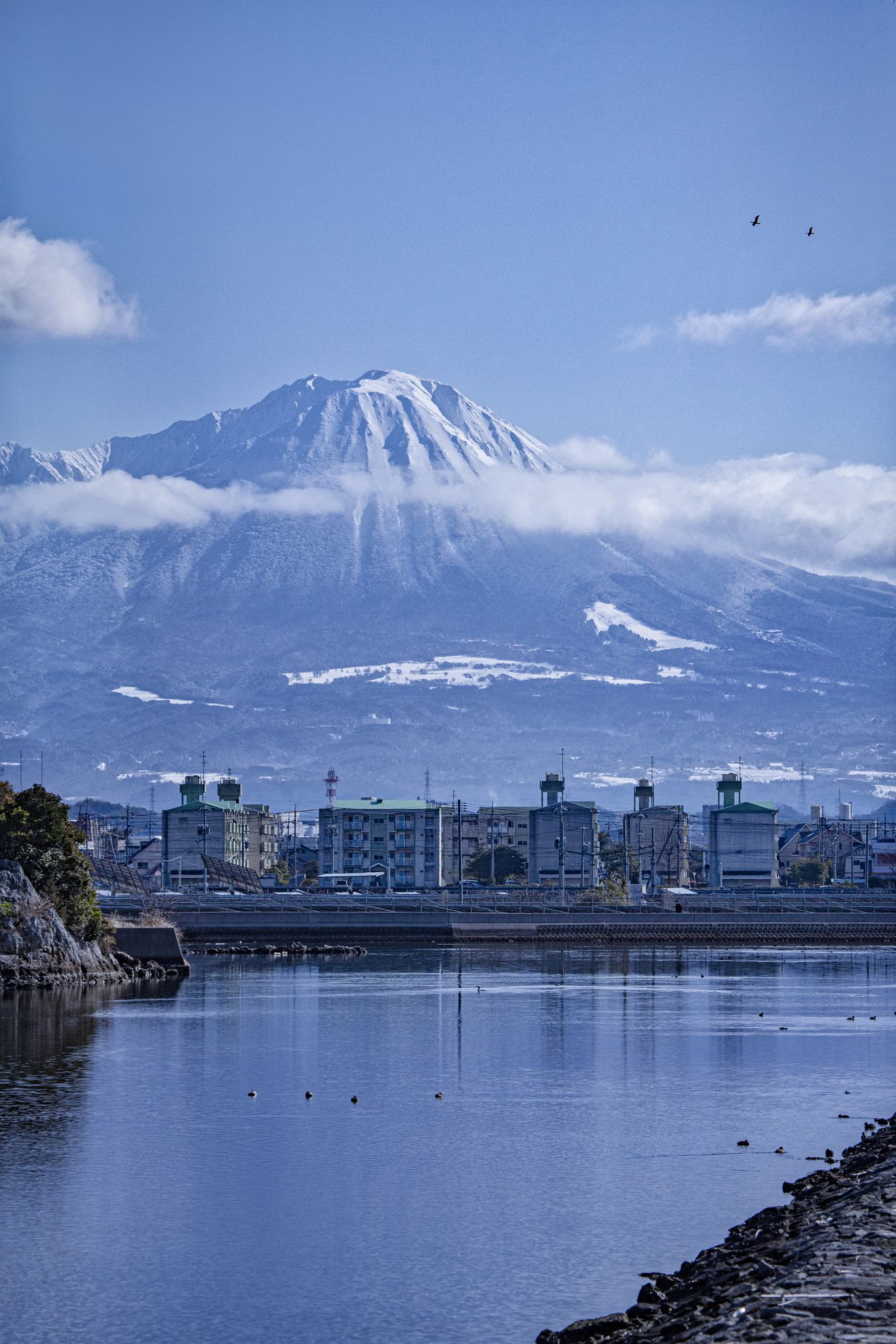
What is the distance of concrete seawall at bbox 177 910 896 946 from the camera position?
12238 centimetres

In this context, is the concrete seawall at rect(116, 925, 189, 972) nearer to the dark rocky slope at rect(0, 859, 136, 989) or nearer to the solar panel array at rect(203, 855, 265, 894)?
the dark rocky slope at rect(0, 859, 136, 989)

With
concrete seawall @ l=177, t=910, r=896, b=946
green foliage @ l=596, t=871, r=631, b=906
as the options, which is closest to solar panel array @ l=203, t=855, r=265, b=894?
green foliage @ l=596, t=871, r=631, b=906

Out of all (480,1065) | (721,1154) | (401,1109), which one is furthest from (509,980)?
(721,1154)

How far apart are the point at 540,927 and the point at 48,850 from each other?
2166 inches

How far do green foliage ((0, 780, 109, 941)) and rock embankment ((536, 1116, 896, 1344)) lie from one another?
2016 inches

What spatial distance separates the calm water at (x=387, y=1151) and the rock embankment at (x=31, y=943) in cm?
315

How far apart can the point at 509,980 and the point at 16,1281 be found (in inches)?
2280

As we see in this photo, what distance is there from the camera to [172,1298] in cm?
2673

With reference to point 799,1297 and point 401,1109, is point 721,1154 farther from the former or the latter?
point 799,1297

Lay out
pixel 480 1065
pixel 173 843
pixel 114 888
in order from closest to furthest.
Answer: pixel 480 1065, pixel 114 888, pixel 173 843

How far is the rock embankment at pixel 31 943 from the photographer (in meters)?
73.7

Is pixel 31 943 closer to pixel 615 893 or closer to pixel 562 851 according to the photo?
pixel 615 893

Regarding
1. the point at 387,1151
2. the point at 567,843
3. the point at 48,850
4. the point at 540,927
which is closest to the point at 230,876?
the point at 567,843

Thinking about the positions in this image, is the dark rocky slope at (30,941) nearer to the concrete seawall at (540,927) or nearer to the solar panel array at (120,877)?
the concrete seawall at (540,927)
